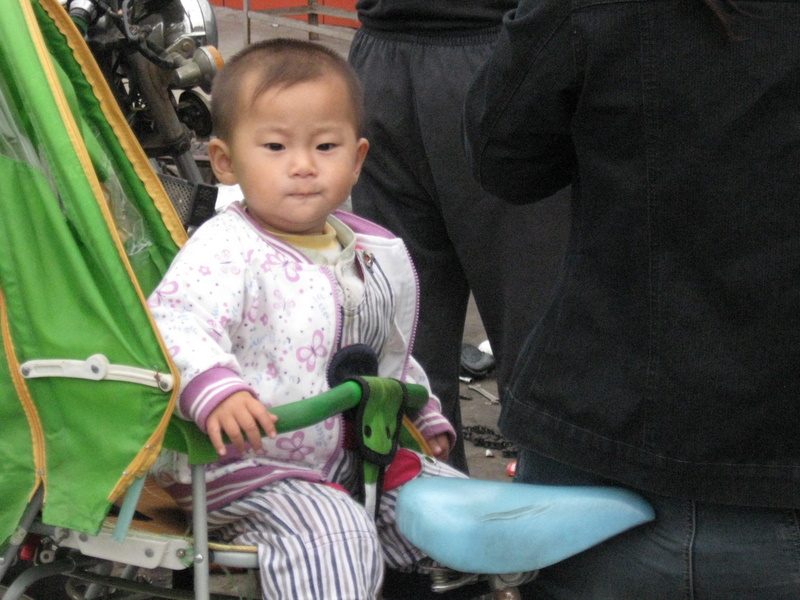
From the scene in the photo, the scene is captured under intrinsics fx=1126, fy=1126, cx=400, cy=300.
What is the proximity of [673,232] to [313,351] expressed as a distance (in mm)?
713

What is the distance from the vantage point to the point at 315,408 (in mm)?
1745

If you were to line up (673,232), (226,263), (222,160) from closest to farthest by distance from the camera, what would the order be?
(673,232) < (226,263) < (222,160)

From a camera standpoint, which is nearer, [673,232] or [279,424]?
[673,232]

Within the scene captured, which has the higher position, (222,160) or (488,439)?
(222,160)

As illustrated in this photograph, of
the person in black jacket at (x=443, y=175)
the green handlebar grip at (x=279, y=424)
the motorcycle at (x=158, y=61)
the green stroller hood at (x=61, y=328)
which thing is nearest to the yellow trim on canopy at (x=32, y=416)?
the green stroller hood at (x=61, y=328)

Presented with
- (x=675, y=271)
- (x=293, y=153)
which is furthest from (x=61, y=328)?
(x=675, y=271)

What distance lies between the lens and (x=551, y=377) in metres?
1.66

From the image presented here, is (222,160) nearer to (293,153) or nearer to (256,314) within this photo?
(293,153)

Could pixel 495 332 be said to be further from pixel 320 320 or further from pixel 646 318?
pixel 646 318

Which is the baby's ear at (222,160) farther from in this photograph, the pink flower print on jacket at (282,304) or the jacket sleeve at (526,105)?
the jacket sleeve at (526,105)

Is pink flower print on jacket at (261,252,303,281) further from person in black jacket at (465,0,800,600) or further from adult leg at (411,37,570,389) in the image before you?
adult leg at (411,37,570,389)

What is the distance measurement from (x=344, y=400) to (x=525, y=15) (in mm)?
672

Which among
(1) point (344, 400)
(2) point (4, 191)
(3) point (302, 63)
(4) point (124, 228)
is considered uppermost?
(3) point (302, 63)

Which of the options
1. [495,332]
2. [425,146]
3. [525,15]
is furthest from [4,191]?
[495,332]
